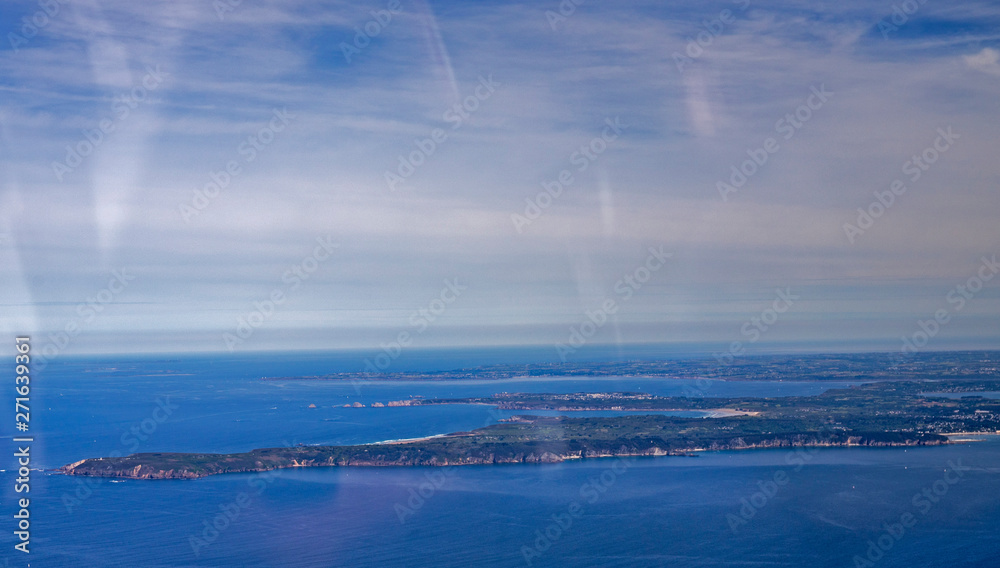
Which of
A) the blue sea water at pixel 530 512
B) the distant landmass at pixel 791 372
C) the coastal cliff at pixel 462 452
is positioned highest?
the distant landmass at pixel 791 372

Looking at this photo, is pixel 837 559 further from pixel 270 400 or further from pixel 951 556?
pixel 270 400

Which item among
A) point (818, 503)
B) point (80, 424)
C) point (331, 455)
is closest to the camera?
point (818, 503)

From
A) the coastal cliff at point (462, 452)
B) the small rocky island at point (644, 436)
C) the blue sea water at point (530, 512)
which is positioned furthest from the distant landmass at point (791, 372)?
the blue sea water at point (530, 512)

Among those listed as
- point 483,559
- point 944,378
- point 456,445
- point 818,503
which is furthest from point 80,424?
point 944,378

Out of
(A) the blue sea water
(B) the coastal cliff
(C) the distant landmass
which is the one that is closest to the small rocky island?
(B) the coastal cliff

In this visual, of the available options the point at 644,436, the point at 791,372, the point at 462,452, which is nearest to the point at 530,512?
the point at 462,452

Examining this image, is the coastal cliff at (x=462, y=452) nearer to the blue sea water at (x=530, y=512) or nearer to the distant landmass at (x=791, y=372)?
the blue sea water at (x=530, y=512)

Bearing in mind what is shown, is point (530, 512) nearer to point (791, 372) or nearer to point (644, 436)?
point (644, 436)

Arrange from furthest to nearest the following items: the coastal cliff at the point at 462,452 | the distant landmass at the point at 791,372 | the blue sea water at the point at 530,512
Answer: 1. the distant landmass at the point at 791,372
2. the coastal cliff at the point at 462,452
3. the blue sea water at the point at 530,512
